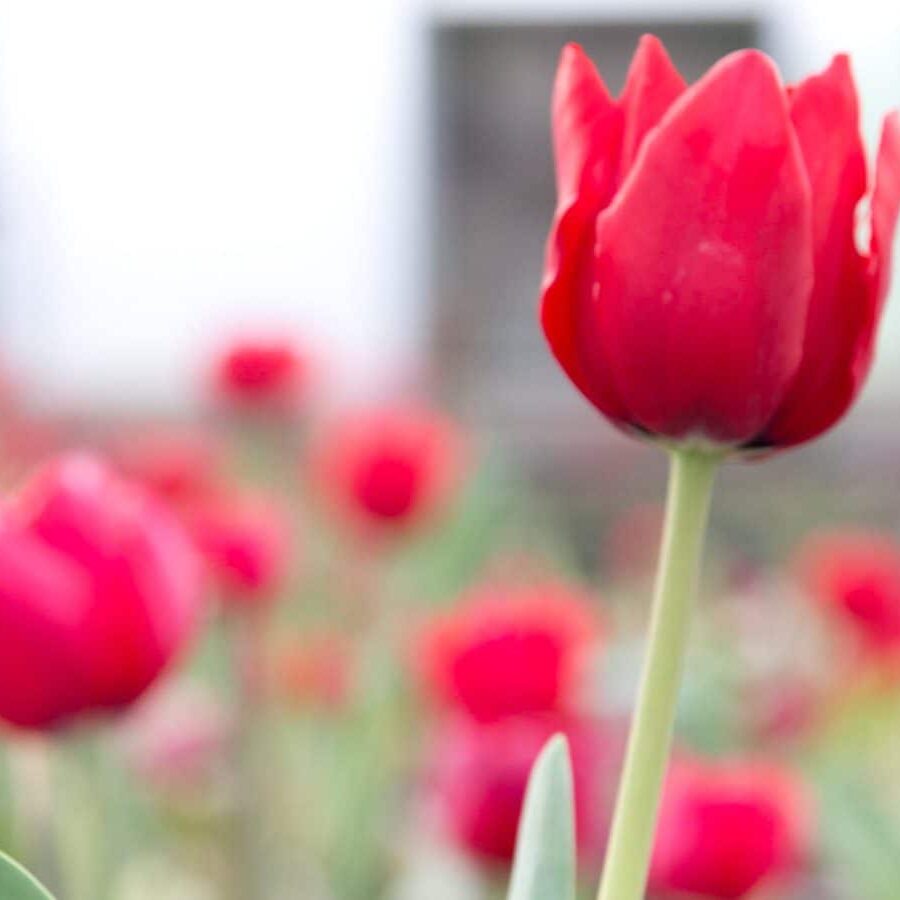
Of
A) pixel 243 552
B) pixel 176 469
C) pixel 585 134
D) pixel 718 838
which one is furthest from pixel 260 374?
pixel 585 134

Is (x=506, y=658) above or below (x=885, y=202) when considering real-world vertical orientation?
below

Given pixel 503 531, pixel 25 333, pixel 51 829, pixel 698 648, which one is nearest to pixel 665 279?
pixel 51 829

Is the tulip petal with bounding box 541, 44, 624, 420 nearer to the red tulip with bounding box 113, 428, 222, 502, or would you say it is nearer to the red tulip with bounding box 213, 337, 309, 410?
the red tulip with bounding box 113, 428, 222, 502

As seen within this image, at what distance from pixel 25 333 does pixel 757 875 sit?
6.13 feet

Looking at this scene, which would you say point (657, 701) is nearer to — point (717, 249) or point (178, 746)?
point (717, 249)

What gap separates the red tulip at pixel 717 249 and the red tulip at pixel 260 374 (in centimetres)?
51

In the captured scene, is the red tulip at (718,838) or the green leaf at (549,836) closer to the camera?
the green leaf at (549,836)

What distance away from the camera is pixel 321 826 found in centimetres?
49

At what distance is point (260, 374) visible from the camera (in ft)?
2.17

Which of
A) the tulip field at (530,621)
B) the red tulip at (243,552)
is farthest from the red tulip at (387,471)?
the red tulip at (243,552)

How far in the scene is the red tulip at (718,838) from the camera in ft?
0.96

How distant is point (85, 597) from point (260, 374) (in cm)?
46

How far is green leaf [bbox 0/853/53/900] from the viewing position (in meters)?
0.14

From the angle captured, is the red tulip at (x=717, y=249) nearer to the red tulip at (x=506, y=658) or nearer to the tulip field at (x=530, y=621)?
the tulip field at (x=530, y=621)
